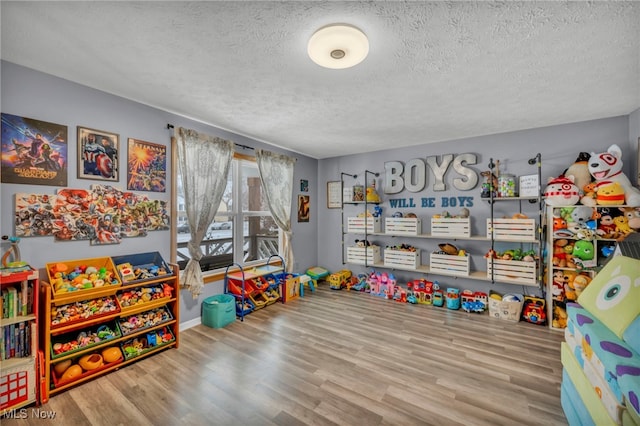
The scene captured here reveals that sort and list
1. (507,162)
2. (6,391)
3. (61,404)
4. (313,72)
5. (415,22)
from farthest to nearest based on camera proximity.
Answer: (507,162) < (313,72) < (61,404) < (6,391) < (415,22)

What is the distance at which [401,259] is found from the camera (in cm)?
402

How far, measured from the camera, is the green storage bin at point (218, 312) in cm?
300

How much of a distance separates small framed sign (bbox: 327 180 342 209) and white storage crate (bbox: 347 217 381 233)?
56 cm

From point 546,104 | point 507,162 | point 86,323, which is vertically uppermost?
point 546,104

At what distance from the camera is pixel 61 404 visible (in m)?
1.80

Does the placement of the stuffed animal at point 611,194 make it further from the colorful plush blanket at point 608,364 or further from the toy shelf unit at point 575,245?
the colorful plush blanket at point 608,364

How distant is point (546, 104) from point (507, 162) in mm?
1012

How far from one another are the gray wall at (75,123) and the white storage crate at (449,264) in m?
3.11

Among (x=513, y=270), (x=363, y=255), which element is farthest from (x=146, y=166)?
(x=513, y=270)

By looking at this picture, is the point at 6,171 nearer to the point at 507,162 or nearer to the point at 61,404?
the point at 61,404

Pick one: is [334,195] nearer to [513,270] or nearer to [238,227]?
[238,227]

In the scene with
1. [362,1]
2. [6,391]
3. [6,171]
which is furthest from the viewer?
[6,171]

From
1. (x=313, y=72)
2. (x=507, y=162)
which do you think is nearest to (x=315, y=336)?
(x=313, y=72)

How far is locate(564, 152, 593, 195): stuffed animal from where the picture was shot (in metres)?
2.90
